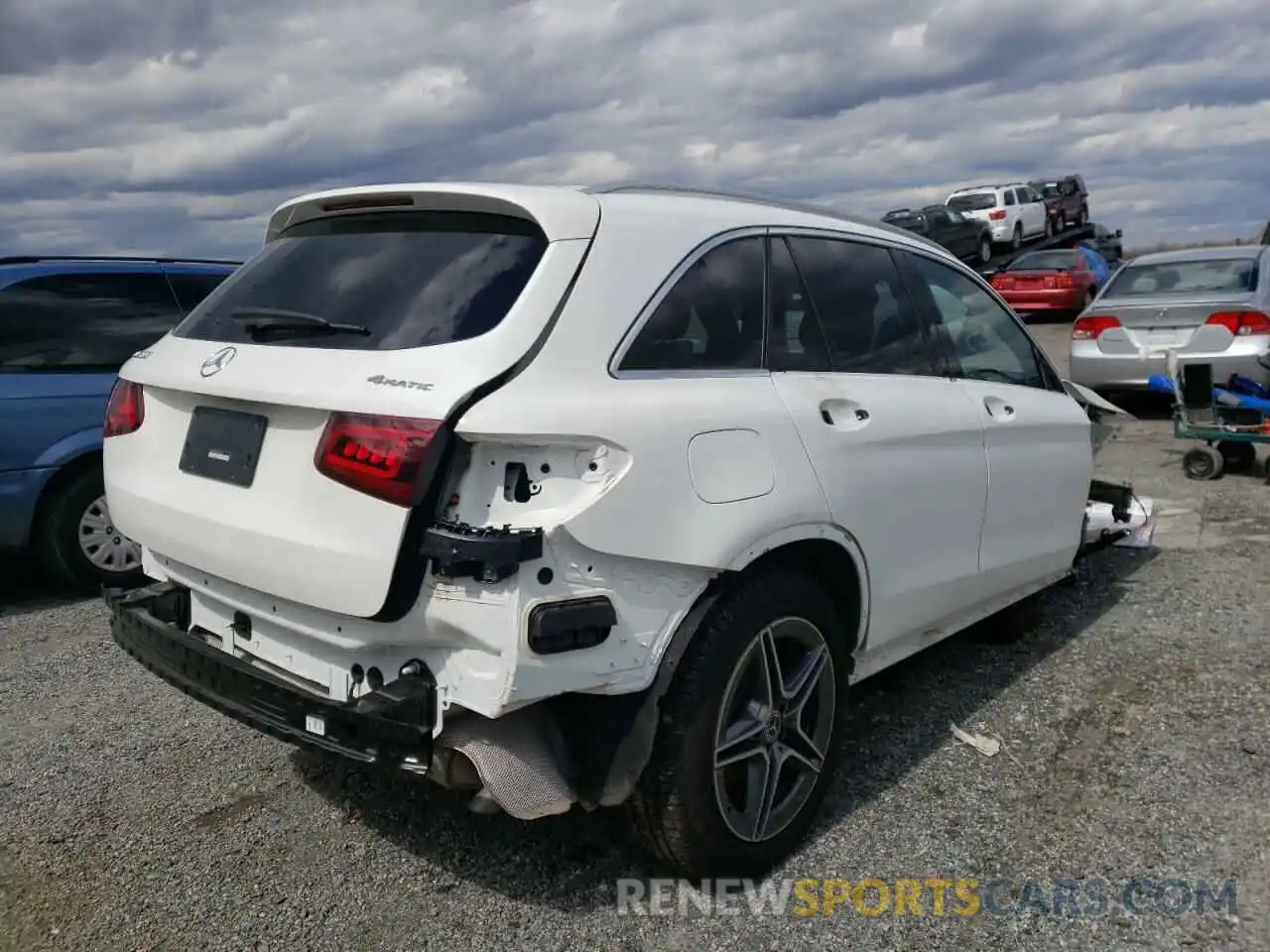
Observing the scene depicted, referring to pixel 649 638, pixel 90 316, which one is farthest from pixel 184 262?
pixel 649 638

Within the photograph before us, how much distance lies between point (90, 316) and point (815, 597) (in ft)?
15.9

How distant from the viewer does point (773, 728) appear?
3006 millimetres

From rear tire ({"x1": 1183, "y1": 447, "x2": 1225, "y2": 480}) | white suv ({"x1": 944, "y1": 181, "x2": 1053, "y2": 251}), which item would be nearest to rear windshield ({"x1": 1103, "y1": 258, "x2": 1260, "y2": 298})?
rear tire ({"x1": 1183, "y1": 447, "x2": 1225, "y2": 480})

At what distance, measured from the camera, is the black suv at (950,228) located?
21984mm

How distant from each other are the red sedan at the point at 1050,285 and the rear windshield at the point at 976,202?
5873mm

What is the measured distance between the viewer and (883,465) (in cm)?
330

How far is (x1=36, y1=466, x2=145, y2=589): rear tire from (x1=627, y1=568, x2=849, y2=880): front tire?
161 inches

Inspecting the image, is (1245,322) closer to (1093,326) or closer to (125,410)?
(1093,326)

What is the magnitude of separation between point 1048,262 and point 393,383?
19063mm

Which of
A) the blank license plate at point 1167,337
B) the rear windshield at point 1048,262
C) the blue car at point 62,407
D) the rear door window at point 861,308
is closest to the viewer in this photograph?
the rear door window at point 861,308

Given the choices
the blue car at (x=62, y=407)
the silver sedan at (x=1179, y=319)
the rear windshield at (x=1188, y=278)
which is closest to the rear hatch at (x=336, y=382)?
the blue car at (x=62, y=407)

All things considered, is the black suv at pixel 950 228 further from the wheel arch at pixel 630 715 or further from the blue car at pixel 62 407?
the wheel arch at pixel 630 715

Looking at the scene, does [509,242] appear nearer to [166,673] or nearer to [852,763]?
[166,673]

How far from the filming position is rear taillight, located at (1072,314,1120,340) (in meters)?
9.94
